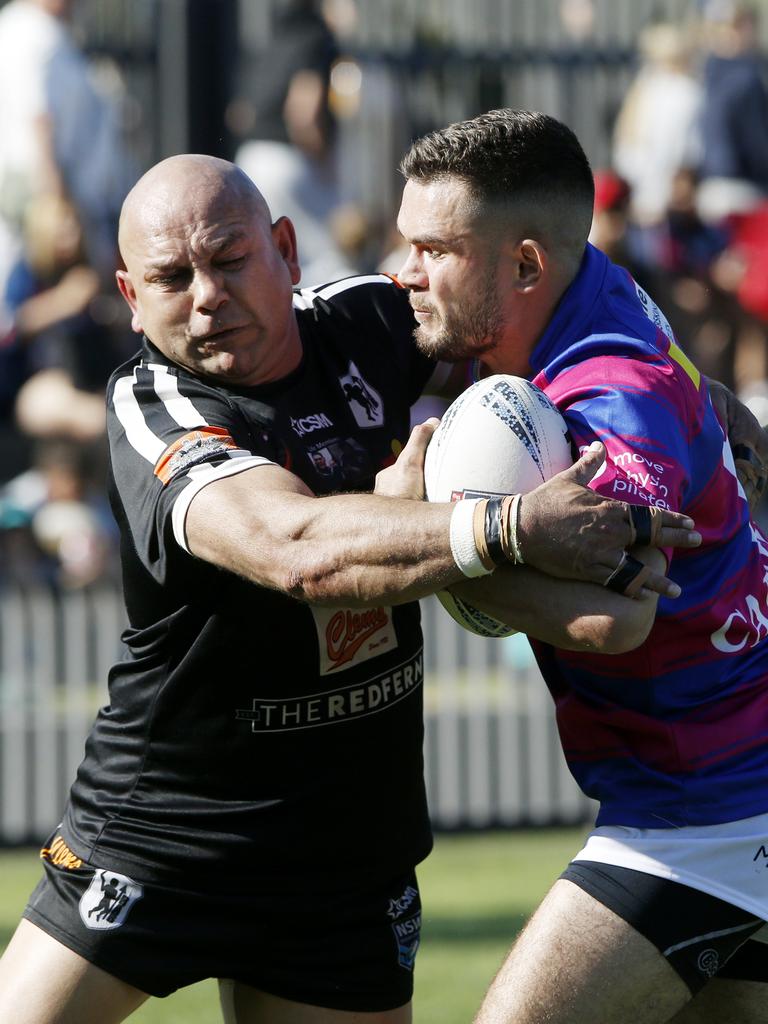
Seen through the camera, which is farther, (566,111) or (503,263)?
(566,111)

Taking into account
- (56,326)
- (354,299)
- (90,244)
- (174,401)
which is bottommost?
(56,326)

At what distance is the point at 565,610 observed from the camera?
3.22 metres

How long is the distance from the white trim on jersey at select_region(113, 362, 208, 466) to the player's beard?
0.57m

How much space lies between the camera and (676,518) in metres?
3.27

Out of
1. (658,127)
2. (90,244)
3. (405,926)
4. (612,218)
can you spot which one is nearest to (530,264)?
(405,926)

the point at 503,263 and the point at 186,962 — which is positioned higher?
the point at 503,263

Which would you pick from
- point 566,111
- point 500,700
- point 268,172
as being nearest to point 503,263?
point 500,700

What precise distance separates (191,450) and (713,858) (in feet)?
4.71

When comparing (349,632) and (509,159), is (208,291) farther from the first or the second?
(349,632)

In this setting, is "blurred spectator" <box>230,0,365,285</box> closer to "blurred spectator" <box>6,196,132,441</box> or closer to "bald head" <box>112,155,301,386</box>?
"blurred spectator" <box>6,196,132,441</box>

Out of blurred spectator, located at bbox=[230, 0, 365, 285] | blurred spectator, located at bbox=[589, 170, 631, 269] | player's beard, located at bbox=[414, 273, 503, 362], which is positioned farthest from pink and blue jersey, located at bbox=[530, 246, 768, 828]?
blurred spectator, located at bbox=[230, 0, 365, 285]

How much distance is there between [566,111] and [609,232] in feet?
8.49

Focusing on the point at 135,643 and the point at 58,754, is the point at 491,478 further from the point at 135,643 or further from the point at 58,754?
the point at 58,754

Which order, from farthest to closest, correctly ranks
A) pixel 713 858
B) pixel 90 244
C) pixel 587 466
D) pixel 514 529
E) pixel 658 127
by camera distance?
pixel 658 127
pixel 90 244
pixel 713 858
pixel 587 466
pixel 514 529
